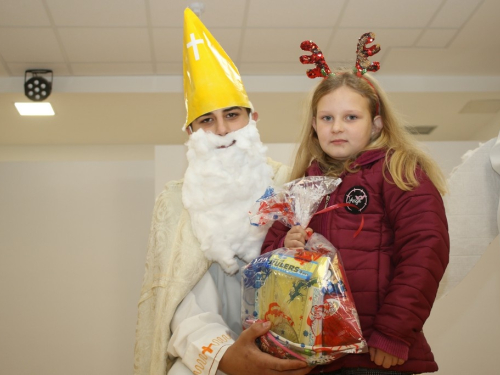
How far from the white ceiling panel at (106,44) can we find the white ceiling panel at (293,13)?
2.87ft

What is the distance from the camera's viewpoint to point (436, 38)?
4.73 meters

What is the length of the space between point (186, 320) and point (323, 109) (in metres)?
0.83

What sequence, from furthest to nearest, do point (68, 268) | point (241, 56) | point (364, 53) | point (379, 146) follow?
1. point (241, 56)
2. point (68, 268)
3. point (364, 53)
4. point (379, 146)

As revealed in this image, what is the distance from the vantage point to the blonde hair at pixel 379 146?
1.74m

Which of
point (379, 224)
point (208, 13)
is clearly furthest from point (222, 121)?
point (208, 13)

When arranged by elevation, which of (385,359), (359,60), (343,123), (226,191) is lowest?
(385,359)

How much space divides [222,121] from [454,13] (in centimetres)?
290

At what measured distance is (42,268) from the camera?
179 inches

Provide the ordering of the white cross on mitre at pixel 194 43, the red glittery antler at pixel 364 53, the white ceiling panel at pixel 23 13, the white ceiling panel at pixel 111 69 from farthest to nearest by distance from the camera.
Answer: the white ceiling panel at pixel 111 69 → the white ceiling panel at pixel 23 13 → the white cross on mitre at pixel 194 43 → the red glittery antler at pixel 364 53

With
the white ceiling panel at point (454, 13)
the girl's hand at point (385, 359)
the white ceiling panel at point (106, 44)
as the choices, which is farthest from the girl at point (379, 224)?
the white ceiling panel at point (106, 44)


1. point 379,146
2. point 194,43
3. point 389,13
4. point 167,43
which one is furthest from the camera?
point 167,43

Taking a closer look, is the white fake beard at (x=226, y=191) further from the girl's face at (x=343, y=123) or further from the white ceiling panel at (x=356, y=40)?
the white ceiling panel at (x=356, y=40)

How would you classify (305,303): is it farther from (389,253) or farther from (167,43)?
(167,43)

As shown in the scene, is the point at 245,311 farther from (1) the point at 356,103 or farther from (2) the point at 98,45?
(2) the point at 98,45
